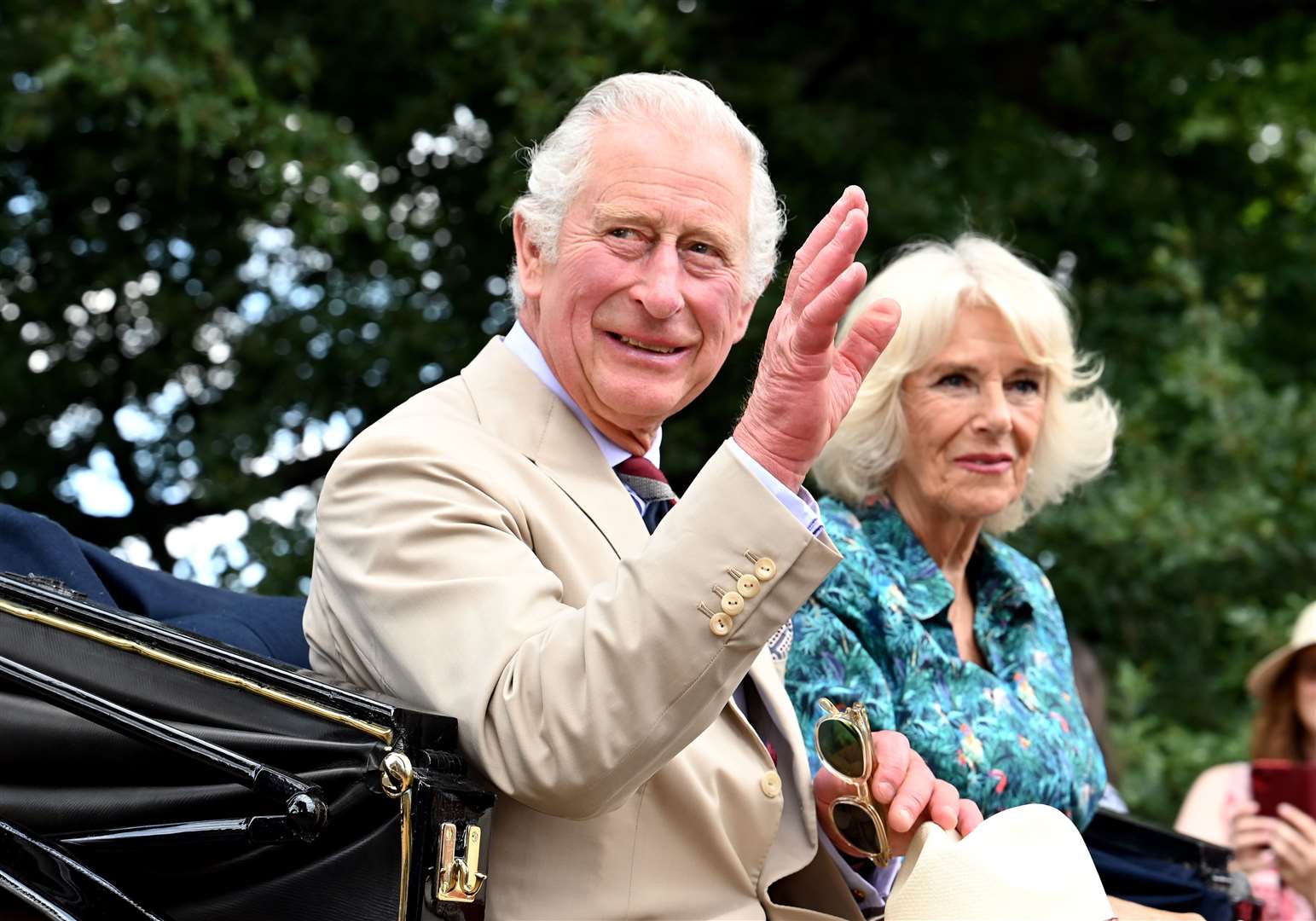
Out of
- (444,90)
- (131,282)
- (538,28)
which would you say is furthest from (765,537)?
(131,282)

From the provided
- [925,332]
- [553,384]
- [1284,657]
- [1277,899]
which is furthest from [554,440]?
[1284,657]

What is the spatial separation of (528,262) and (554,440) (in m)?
0.30

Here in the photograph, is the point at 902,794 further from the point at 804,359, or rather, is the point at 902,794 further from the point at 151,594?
the point at 151,594

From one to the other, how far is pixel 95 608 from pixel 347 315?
4.33 metres

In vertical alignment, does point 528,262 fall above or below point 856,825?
above

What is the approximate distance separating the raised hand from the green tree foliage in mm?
3612

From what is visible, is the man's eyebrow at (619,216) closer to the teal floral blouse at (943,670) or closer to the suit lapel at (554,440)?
the suit lapel at (554,440)

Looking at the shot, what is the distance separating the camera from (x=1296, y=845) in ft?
10.8

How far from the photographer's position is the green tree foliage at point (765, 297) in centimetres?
562

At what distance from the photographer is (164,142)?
19.1 ft

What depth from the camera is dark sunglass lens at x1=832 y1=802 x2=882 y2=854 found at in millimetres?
2064

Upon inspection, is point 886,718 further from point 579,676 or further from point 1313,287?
point 1313,287

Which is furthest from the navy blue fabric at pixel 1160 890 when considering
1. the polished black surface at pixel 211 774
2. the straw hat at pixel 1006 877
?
the polished black surface at pixel 211 774

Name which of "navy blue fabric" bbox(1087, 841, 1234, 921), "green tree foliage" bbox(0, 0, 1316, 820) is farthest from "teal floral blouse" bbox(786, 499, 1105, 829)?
"green tree foliage" bbox(0, 0, 1316, 820)
